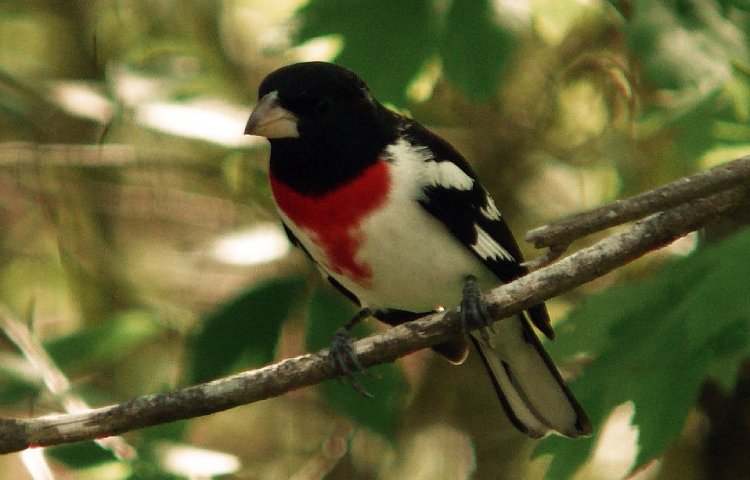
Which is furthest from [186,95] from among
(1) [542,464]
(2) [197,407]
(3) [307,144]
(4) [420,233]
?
(1) [542,464]

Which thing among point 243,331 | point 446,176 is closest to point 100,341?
point 243,331

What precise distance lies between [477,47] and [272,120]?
584 mm

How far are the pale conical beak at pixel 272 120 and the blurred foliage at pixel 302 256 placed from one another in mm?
200

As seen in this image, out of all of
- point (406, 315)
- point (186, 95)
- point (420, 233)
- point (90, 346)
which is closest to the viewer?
point (420, 233)

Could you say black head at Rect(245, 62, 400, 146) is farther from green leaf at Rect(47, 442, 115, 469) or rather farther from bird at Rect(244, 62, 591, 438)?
green leaf at Rect(47, 442, 115, 469)

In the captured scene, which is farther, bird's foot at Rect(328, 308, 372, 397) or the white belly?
the white belly

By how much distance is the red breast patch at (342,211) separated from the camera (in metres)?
2.79

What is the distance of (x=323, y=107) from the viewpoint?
293cm

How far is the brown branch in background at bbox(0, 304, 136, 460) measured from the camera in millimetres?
2778

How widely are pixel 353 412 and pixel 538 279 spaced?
1.10 m

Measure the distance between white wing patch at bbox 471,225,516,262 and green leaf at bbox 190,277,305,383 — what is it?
2.29 ft

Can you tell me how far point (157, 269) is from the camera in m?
4.94

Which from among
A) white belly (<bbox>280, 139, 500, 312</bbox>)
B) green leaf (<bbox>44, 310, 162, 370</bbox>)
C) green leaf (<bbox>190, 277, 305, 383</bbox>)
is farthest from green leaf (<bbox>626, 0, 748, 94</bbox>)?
green leaf (<bbox>44, 310, 162, 370</bbox>)

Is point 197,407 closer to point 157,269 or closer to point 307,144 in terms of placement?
point 307,144
